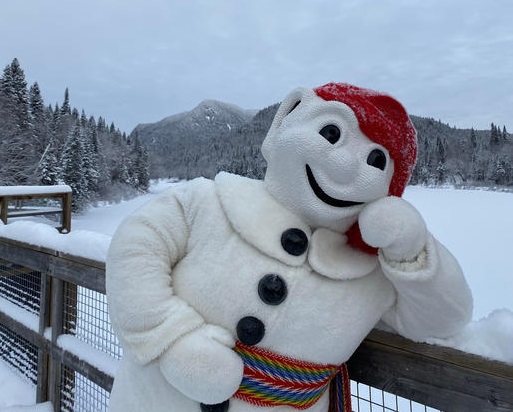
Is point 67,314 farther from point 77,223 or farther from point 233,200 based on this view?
point 77,223

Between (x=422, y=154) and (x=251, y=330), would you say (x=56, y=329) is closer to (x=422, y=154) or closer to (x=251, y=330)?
(x=251, y=330)

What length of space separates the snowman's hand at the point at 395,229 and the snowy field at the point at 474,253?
0.25 meters

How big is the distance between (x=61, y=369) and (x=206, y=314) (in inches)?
62.3

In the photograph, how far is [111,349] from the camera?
186 cm

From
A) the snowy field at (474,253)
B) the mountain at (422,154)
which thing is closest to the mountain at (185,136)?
the mountain at (422,154)

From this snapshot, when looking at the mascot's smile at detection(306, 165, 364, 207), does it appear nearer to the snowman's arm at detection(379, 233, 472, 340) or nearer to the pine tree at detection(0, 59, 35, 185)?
the snowman's arm at detection(379, 233, 472, 340)

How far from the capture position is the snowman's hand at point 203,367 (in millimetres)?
892

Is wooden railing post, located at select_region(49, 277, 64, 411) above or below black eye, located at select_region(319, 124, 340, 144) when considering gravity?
below

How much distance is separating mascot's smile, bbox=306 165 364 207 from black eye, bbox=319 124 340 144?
81 millimetres

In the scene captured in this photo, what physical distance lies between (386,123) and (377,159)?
0.28 ft

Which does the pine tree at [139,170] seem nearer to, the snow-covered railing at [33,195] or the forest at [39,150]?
the forest at [39,150]

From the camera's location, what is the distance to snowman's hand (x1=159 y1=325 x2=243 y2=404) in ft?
2.93

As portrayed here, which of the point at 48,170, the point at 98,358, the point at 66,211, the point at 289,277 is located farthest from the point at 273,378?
the point at 48,170

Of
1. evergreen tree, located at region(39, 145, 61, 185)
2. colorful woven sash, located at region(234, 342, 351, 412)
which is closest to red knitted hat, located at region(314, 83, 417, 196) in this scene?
colorful woven sash, located at region(234, 342, 351, 412)
